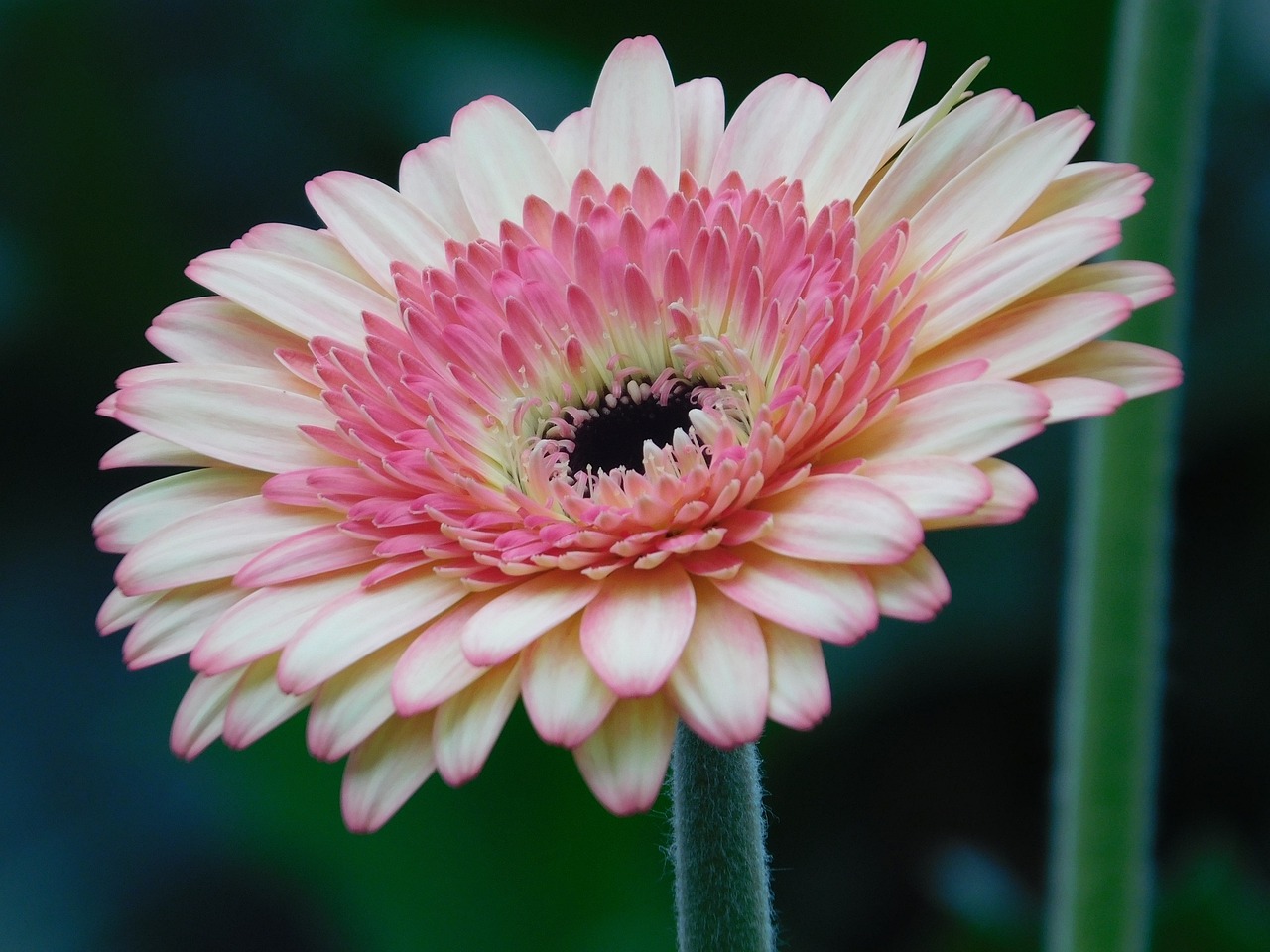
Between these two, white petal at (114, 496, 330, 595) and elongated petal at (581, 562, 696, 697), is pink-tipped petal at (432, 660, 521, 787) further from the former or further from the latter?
white petal at (114, 496, 330, 595)

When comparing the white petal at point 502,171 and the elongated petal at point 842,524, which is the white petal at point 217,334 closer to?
the white petal at point 502,171

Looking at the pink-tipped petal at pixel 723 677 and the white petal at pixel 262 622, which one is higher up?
the white petal at pixel 262 622

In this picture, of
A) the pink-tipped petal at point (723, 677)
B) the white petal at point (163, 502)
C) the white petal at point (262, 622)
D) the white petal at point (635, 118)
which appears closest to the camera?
the pink-tipped petal at point (723, 677)

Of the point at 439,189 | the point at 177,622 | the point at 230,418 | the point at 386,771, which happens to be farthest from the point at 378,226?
the point at 386,771

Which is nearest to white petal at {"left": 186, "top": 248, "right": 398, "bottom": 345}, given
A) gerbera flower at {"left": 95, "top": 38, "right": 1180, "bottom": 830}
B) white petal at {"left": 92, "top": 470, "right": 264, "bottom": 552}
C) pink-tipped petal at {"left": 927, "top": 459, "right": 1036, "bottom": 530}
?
gerbera flower at {"left": 95, "top": 38, "right": 1180, "bottom": 830}

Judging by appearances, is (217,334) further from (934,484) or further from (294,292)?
(934,484)

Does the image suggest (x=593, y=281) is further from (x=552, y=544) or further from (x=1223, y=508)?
(x=1223, y=508)

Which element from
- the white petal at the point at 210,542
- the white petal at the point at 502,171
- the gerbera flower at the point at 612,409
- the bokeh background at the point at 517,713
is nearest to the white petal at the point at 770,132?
the gerbera flower at the point at 612,409
